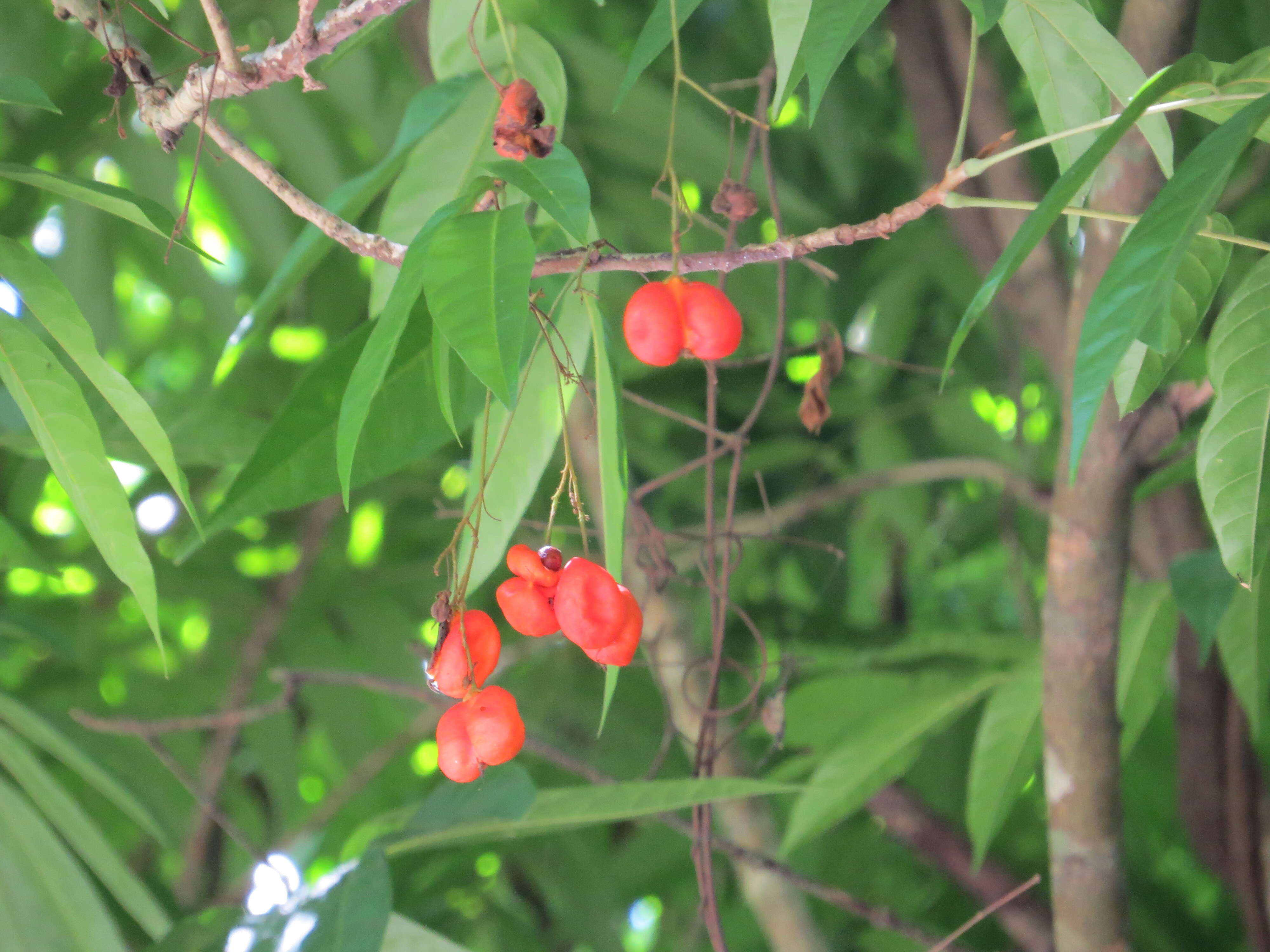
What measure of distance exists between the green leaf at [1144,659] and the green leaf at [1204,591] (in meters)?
0.17

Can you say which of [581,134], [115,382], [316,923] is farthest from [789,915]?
[581,134]

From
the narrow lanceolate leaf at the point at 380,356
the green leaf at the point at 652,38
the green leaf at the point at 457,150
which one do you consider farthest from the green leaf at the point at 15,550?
the green leaf at the point at 652,38

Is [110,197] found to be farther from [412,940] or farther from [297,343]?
[297,343]

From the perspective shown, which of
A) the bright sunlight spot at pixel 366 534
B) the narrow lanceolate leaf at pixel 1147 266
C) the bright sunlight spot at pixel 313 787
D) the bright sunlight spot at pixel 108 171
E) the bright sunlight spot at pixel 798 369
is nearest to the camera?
the narrow lanceolate leaf at pixel 1147 266

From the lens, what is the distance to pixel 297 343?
142 cm

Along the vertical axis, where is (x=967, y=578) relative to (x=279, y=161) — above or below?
below

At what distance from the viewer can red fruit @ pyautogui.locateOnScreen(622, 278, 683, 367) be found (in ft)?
1.47

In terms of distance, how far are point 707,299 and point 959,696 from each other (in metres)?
0.56

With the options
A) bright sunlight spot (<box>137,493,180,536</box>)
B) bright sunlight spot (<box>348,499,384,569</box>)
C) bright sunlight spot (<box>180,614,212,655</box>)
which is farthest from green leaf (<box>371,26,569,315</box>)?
bright sunlight spot (<box>180,614,212,655</box>)

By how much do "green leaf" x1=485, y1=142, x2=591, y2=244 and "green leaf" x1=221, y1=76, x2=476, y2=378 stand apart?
0.19 metres

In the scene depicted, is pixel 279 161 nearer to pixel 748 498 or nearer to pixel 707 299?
pixel 748 498

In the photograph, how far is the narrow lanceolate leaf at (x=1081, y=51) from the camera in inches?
17.3

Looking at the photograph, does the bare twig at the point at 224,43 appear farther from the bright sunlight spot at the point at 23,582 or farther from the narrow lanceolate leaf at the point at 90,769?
the bright sunlight spot at the point at 23,582

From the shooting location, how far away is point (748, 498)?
1.43m
